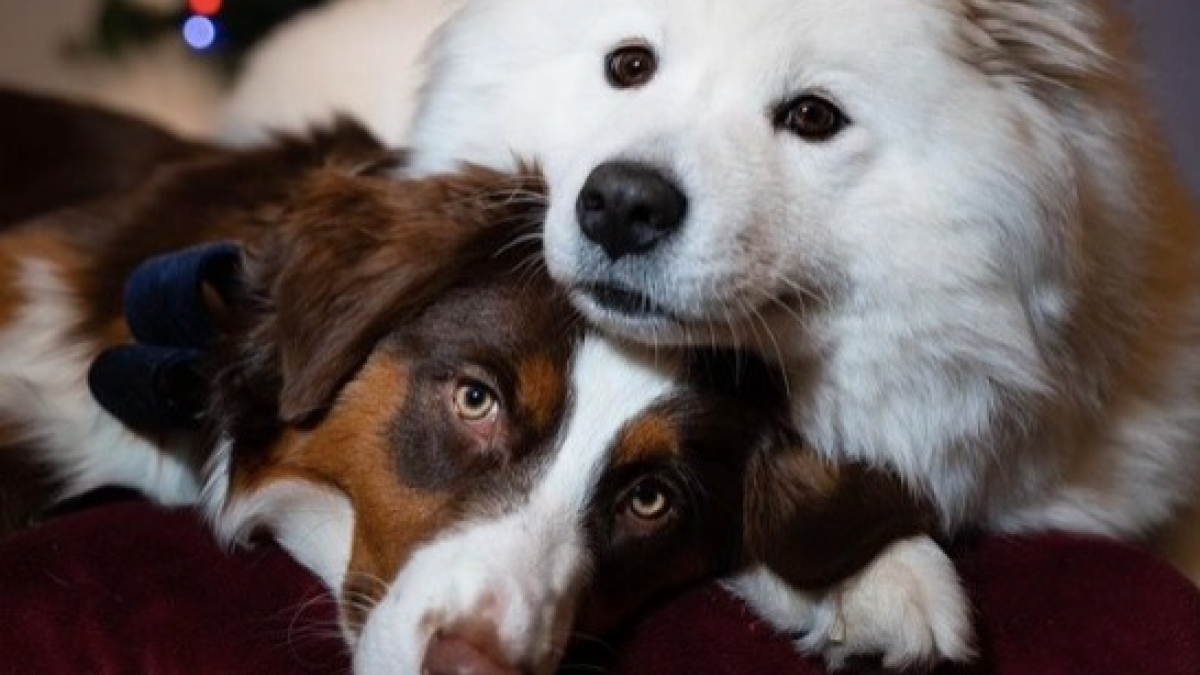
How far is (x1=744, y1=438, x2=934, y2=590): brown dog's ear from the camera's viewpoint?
1.54 meters

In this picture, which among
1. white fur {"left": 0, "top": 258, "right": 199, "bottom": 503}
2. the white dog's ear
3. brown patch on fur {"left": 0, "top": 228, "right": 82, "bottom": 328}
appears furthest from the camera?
brown patch on fur {"left": 0, "top": 228, "right": 82, "bottom": 328}

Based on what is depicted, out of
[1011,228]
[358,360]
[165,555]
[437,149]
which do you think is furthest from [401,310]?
[1011,228]

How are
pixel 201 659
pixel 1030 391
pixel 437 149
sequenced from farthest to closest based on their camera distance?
1. pixel 437 149
2. pixel 1030 391
3. pixel 201 659

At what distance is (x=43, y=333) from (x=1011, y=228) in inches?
44.2

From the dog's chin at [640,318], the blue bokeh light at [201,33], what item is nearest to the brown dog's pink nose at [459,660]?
the dog's chin at [640,318]

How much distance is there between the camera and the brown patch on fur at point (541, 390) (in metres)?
1.49

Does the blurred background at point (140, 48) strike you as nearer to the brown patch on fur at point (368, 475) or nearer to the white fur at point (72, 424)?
the white fur at point (72, 424)

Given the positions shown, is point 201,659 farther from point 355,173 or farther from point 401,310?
point 355,173

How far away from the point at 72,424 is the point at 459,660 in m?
0.76

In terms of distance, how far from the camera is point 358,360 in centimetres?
158

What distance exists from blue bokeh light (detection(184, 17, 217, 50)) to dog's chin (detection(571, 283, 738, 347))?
1.86 m

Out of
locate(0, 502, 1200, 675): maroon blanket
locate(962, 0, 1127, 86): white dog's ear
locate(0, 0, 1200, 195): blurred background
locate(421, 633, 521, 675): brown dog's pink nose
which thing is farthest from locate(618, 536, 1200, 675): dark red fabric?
locate(0, 0, 1200, 195): blurred background

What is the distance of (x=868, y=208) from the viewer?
1468 mm

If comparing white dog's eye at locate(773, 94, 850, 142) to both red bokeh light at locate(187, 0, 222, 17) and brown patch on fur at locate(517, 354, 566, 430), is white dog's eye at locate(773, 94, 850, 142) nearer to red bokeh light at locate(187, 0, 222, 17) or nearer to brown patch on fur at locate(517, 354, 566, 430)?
brown patch on fur at locate(517, 354, 566, 430)
